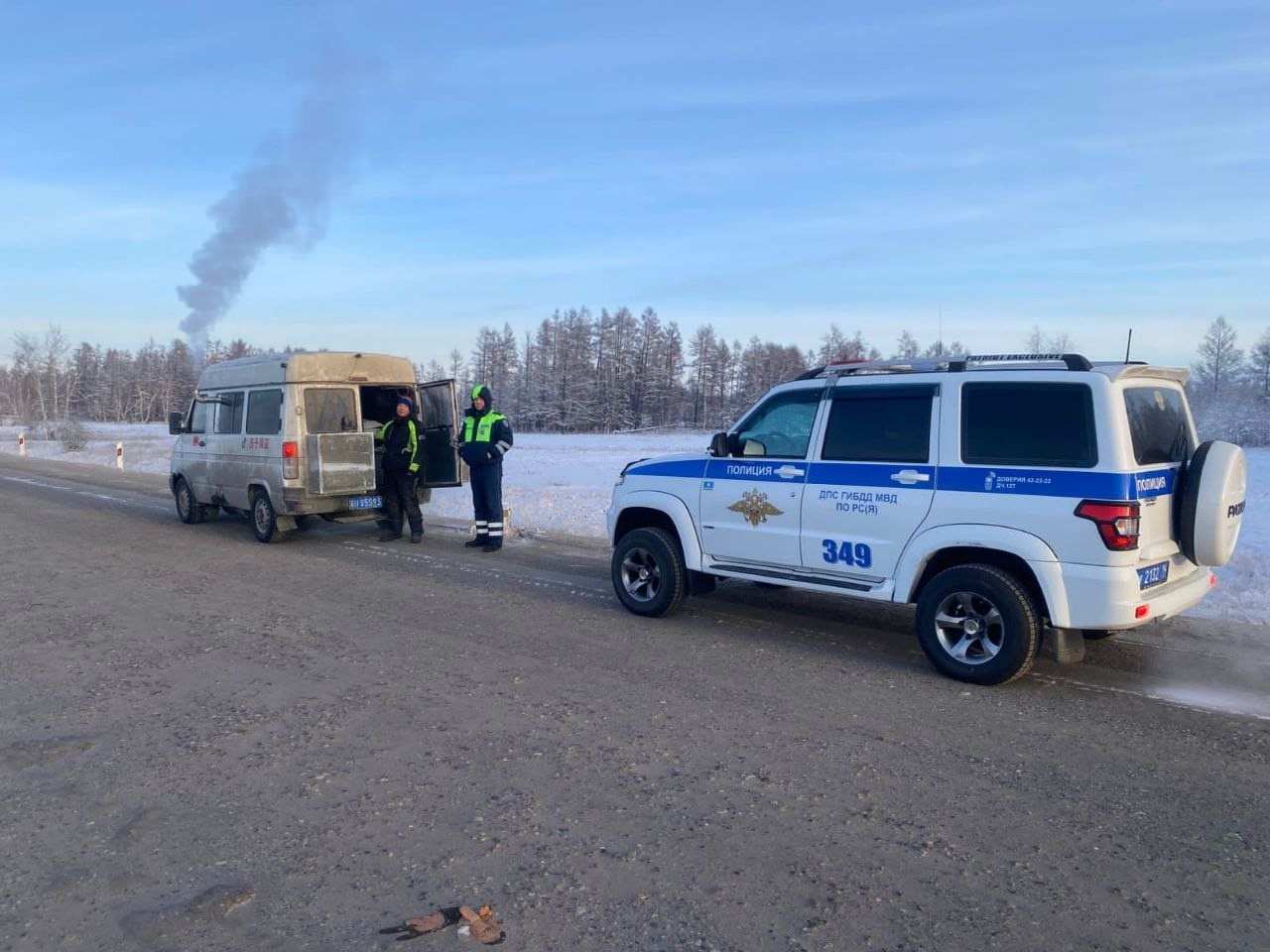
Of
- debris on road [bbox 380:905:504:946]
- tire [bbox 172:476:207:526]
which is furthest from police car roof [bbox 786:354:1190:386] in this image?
tire [bbox 172:476:207:526]

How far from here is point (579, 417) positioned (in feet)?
322

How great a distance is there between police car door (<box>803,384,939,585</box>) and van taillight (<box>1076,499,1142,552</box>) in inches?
42.6

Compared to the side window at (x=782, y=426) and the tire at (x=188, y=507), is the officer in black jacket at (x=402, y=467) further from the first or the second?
the side window at (x=782, y=426)

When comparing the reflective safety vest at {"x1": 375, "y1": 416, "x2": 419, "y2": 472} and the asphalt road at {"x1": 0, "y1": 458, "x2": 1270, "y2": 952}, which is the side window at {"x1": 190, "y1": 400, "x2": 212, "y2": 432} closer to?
the reflective safety vest at {"x1": 375, "y1": 416, "x2": 419, "y2": 472}

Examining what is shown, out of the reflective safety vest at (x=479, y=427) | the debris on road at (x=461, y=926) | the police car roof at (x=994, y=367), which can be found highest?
the police car roof at (x=994, y=367)

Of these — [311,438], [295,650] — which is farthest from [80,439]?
[295,650]

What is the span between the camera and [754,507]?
7.20 meters

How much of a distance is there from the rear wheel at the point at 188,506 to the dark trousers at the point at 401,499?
12.4ft

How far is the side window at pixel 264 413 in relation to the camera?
1190 centimetres

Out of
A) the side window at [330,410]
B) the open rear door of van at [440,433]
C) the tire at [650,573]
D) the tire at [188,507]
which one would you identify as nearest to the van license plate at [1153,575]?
the tire at [650,573]

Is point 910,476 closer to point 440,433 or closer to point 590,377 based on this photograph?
point 440,433

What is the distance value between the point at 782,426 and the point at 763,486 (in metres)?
0.50

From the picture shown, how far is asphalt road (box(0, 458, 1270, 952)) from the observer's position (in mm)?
3299

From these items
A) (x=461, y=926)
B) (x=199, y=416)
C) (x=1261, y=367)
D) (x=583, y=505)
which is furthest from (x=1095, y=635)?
(x=1261, y=367)
